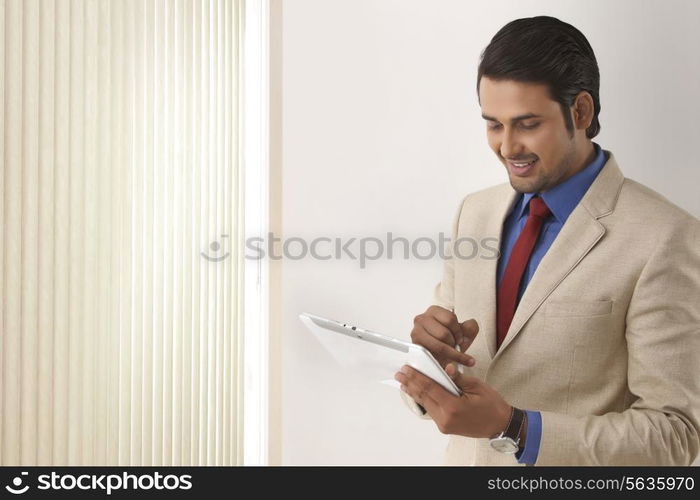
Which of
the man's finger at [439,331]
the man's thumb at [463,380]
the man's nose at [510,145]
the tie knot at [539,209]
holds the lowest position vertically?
the man's thumb at [463,380]

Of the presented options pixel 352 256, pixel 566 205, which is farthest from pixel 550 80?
pixel 352 256

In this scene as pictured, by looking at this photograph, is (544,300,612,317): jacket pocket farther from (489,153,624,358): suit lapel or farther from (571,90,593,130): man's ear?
(571,90,593,130): man's ear

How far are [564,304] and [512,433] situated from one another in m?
0.30

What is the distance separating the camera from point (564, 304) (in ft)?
4.98

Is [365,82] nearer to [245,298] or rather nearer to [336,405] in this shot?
[245,298]

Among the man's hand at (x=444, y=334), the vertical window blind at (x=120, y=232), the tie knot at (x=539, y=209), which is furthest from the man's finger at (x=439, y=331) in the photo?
the vertical window blind at (x=120, y=232)

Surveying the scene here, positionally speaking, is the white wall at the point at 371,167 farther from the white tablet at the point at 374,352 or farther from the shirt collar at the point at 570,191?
the white tablet at the point at 374,352

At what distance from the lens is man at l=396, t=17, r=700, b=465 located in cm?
141

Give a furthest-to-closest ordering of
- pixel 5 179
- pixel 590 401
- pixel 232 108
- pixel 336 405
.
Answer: pixel 336 405 < pixel 232 108 < pixel 590 401 < pixel 5 179

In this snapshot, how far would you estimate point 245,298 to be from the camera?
2.19 m

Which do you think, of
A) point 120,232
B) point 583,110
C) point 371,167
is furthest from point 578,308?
point 120,232

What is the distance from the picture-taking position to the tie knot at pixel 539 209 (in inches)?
65.0

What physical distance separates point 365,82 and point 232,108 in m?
0.41

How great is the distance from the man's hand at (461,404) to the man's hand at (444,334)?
0.51 ft
